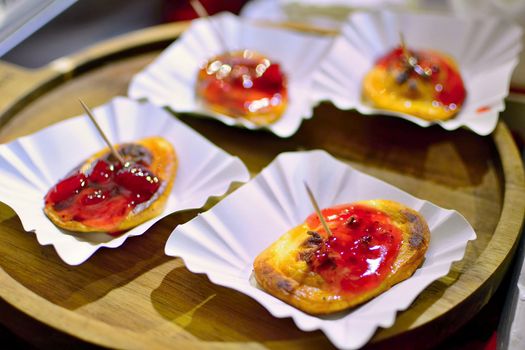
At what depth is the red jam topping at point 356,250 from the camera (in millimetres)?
1844

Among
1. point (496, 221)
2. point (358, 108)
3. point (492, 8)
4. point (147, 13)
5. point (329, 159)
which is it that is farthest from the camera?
point (147, 13)

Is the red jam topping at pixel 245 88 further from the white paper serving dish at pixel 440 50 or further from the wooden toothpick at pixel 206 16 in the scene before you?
the white paper serving dish at pixel 440 50

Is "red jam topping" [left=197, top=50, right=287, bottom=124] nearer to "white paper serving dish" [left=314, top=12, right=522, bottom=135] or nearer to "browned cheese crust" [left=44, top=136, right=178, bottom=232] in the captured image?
"white paper serving dish" [left=314, top=12, right=522, bottom=135]

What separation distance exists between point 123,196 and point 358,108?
1054mm

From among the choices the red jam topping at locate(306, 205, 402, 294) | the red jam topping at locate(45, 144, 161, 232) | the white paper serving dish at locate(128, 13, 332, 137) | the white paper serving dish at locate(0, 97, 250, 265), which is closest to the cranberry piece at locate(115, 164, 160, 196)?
the red jam topping at locate(45, 144, 161, 232)

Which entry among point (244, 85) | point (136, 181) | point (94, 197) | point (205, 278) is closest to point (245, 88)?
point (244, 85)

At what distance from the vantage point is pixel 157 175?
2340 millimetres

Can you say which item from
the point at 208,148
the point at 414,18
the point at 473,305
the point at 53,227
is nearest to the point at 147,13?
the point at 414,18

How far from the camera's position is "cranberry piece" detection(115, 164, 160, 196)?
2234 millimetres

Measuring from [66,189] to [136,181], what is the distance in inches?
10.1

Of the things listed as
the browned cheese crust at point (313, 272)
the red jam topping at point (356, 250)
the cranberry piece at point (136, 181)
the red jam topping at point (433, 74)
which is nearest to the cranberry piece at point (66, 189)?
the cranberry piece at point (136, 181)

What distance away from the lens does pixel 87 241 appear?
84.4 inches

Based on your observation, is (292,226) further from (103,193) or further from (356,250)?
(103,193)

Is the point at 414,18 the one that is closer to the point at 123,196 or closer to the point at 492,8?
the point at 492,8
